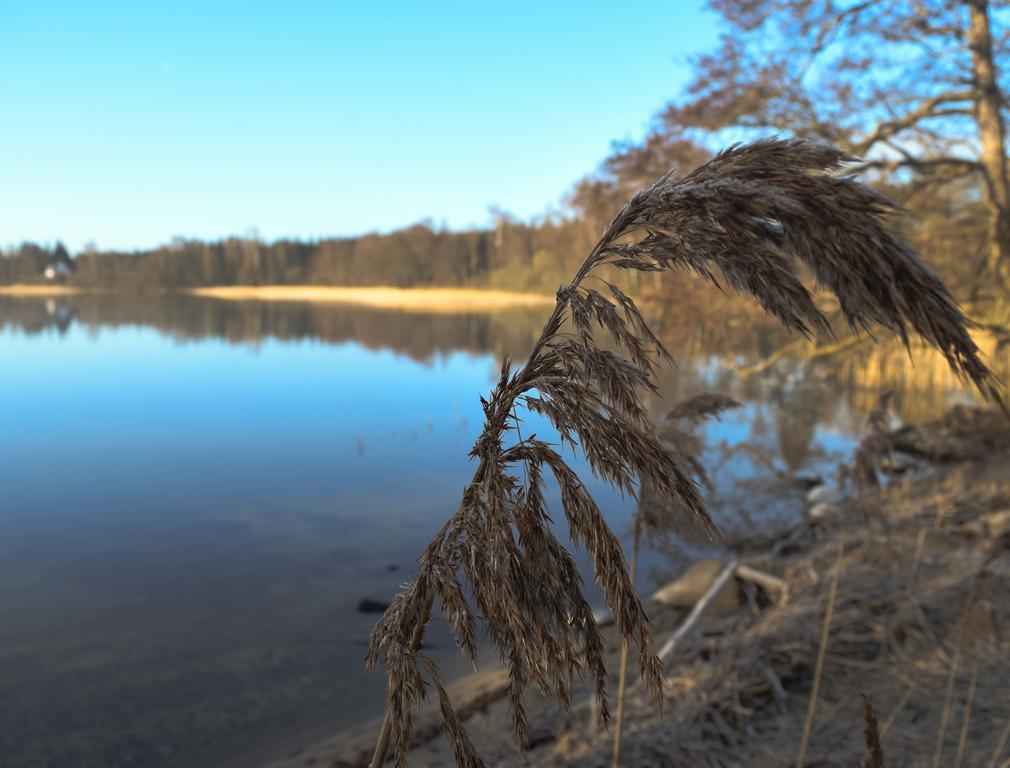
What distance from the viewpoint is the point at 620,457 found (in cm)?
126

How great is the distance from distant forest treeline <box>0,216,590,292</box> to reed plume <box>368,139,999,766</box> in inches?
3325

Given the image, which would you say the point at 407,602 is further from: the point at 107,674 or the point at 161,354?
the point at 161,354

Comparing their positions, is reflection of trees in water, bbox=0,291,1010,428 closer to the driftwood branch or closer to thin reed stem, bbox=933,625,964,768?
thin reed stem, bbox=933,625,964,768

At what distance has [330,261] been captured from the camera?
4783 inches

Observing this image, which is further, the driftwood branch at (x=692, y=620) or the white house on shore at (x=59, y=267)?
the white house on shore at (x=59, y=267)

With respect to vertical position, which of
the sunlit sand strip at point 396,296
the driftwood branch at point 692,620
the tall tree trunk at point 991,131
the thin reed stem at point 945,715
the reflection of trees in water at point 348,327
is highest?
the tall tree trunk at point 991,131

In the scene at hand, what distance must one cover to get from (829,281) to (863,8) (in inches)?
553

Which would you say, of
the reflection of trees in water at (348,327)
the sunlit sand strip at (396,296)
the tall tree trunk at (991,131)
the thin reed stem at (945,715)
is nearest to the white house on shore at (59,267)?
the sunlit sand strip at (396,296)

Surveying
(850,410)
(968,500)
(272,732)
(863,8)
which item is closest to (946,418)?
(850,410)

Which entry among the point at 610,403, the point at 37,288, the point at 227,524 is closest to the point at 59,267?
the point at 37,288

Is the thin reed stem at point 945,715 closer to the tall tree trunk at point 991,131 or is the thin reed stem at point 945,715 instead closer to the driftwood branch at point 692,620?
the driftwood branch at point 692,620

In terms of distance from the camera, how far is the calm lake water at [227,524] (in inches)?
235

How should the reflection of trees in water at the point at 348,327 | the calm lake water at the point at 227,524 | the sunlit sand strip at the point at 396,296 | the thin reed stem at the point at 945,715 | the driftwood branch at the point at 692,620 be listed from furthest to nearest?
the sunlit sand strip at the point at 396,296, the reflection of trees in water at the point at 348,327, the calm lake water at the point at 227,524, the driftwood branch at the point at 692,620, the thin reed stem at the point at 945,715

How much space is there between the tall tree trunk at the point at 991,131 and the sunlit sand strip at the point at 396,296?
175ft
